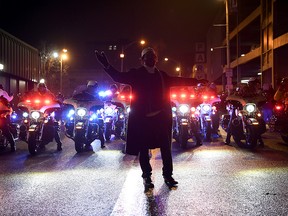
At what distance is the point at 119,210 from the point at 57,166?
3.72 meters

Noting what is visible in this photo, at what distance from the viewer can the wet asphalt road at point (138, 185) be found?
4988mm

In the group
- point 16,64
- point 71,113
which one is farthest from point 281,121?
point 16,64

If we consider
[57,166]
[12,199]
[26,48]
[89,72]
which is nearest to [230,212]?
[12,199]

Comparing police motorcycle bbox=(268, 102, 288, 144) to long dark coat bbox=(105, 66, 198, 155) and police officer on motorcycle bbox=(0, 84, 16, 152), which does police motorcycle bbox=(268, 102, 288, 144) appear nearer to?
long dark coat bbox=(105, 66, 198, 155)

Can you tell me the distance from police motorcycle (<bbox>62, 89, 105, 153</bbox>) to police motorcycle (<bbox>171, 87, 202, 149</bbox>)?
205 centimetres

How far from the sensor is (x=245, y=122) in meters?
10.8

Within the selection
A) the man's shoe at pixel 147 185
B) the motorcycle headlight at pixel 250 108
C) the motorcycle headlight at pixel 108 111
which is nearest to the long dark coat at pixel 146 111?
the man's shoe at pixel 147 185

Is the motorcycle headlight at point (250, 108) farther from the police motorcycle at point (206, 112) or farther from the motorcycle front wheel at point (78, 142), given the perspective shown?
the motorcycle front wheel at point (78, 142)

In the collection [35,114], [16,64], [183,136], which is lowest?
[183,136]

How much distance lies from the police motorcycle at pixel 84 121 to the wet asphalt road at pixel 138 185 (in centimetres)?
56

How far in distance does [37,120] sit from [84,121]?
1150 millimetres

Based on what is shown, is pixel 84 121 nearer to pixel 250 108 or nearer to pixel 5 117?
pixel 5 117

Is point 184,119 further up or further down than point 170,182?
further up

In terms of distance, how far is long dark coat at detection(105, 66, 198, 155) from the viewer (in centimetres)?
617
